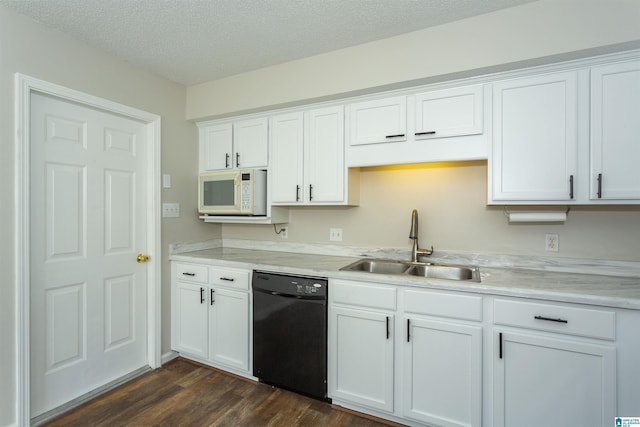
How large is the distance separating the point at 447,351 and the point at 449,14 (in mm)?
1970

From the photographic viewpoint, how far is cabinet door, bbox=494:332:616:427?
4.81 ft

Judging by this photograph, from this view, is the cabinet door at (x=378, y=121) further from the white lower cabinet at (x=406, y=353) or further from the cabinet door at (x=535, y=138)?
the white lower cabinet at (x=406, y=353)

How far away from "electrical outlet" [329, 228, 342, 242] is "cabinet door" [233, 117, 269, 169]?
82 centimetres

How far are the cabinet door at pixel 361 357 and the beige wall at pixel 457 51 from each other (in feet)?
5.13

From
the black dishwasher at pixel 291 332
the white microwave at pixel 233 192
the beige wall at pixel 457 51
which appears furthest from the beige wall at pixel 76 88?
the black dishwasher at pixel 291 332

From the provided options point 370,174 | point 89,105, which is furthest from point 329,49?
point 89,105

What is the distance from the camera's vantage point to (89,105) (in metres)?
2.15

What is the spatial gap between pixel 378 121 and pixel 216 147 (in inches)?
61.2

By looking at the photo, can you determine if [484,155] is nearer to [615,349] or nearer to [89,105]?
[615,349]

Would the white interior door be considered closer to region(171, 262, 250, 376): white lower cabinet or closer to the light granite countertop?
region(171, 262, 250, 376): white lower cabinet

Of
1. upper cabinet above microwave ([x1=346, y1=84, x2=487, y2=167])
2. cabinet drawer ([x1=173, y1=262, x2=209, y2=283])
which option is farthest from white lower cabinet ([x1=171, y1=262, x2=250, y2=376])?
upper cabinet above microwave ([x1=346, y1=84, x2=487, y2=167])

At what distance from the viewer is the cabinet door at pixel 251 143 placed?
2.63 meters

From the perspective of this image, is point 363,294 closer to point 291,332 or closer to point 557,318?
point 291,332

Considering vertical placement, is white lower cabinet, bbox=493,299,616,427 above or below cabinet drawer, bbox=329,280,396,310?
below
